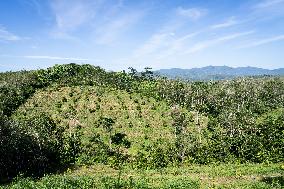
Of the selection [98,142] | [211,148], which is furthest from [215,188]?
[98,142]

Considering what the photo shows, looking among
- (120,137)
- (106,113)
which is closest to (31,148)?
(120,137)

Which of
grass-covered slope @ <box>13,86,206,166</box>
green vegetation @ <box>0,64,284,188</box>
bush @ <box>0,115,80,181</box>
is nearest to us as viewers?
green vegetation @ <box>0,64,284,188</box>

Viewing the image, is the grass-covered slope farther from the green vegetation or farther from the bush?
the bush

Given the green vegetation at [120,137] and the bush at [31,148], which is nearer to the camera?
the green vegetation at [120,137]

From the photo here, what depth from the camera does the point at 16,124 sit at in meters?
69.6

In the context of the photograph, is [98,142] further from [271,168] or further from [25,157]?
[271,168]

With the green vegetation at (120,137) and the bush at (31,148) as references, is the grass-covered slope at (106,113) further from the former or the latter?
the bush at (31,148)

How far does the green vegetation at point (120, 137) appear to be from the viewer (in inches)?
2601

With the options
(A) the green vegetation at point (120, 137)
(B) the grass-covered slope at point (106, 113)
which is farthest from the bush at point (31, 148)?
(B) the grass-covered slope at point (106, 113)

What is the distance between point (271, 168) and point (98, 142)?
1452 inches

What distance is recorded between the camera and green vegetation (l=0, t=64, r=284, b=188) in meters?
66.1

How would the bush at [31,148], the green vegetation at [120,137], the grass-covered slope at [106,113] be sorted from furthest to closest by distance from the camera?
the grass-covered slope at [106,113]
the bush at [31,148]
the green vegetation at [120,137]

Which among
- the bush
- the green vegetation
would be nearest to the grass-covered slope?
the green vegetation

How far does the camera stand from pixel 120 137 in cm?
8938
